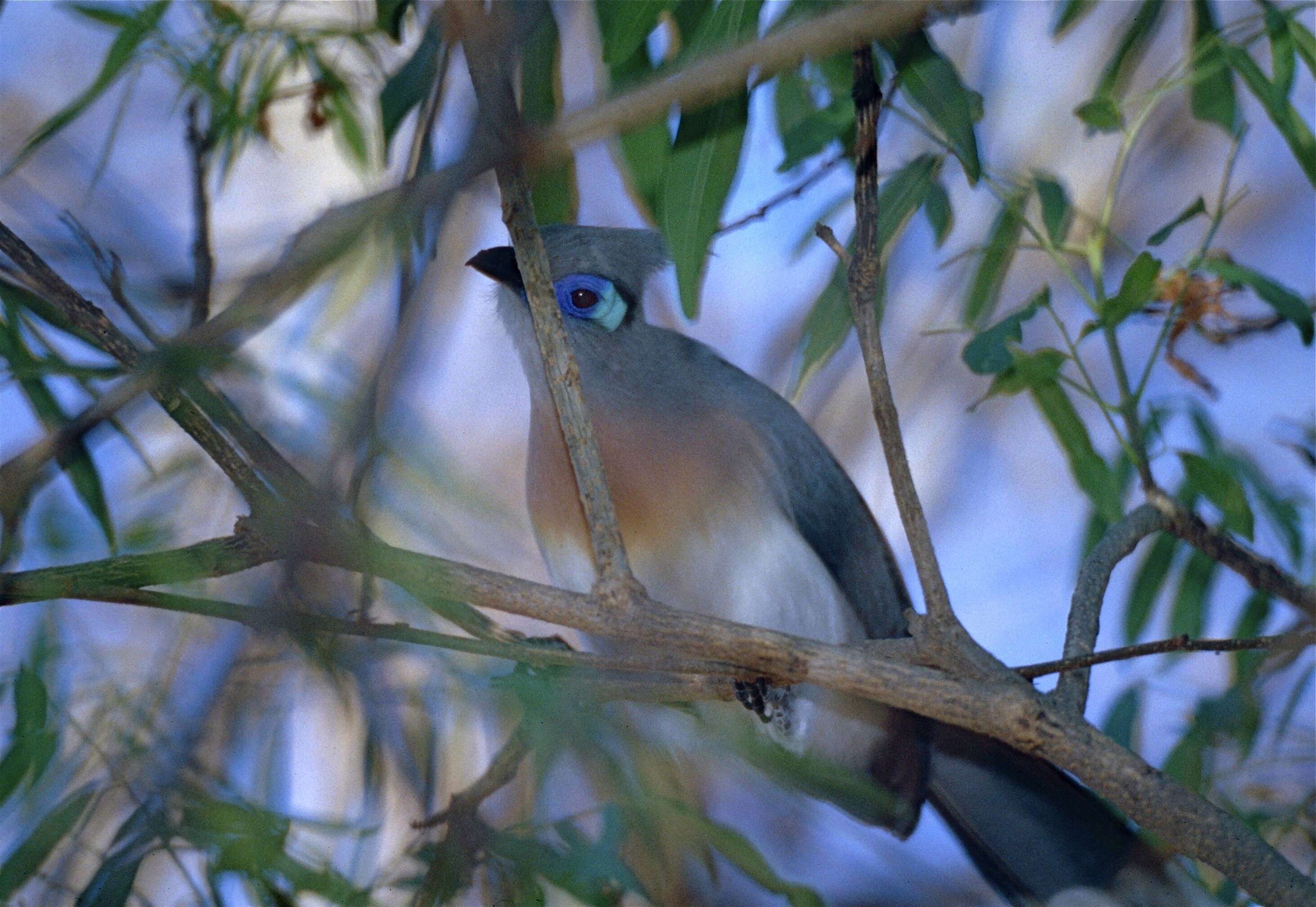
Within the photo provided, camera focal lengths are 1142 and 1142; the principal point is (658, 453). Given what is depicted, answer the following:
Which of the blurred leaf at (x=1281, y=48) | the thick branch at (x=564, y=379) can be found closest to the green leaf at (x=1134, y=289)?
the blurred leaf at (x=1281, y=48)

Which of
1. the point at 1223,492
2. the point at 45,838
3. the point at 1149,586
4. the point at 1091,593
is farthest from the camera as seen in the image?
the point at 1149,586

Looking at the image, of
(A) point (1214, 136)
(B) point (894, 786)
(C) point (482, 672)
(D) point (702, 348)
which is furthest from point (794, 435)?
(A) point (1214, 136)

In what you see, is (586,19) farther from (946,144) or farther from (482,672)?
(482,672)

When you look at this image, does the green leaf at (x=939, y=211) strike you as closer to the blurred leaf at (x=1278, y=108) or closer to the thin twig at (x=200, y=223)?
the blurred leaf at (x=1278, y=108)

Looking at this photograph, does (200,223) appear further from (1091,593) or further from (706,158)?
(1091,593)

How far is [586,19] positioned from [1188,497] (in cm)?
164

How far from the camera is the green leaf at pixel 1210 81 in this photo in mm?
1999

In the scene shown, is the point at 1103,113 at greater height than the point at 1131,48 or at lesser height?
lesser

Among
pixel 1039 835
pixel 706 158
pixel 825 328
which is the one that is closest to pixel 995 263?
pixel 825 328

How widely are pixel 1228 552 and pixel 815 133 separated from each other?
970 millimetres

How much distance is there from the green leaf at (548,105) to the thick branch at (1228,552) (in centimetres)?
108

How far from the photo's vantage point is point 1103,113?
1863 millimetres

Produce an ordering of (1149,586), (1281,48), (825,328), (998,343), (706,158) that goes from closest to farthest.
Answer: (706,158) → (998,343) → (1281,48) → (825,328) → (1149,586)

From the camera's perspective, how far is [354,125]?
95.7 inches
